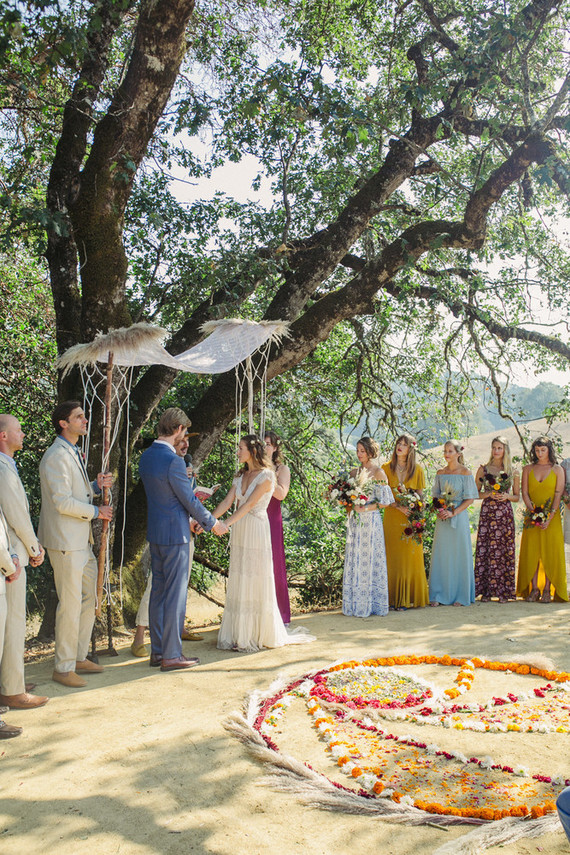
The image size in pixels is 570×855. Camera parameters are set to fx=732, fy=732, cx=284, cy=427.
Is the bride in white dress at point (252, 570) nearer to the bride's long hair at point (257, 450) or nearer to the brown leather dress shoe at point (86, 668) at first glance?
the bride's long hair at point (257, 450)

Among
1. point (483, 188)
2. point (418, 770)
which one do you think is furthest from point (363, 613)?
point (483, 188)

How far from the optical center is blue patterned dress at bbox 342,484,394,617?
8.38m

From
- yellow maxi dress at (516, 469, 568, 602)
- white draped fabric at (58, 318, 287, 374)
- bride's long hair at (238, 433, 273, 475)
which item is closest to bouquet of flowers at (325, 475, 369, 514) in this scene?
bride's long hair at (238, 433, 273, 475)

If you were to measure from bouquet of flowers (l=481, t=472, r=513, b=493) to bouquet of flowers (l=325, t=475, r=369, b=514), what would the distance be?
1858 millimetres

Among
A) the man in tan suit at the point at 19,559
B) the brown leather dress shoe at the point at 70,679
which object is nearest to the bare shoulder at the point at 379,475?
the brown leather dress shoe at the point at 70,679

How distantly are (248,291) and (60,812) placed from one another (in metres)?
6.85

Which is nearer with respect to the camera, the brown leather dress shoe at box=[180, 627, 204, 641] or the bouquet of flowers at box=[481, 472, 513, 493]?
the brown leather dress shoe at box=[180, 627, 204, 641]

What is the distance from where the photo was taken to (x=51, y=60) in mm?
5723

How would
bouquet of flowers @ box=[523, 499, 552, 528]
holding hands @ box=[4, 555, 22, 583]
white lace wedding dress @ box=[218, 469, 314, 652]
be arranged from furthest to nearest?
bouquet of flowers @ box=[523, 499, 552, 528] → white lace wedding dress @ box=[218, 469, 314, 652] → holding hands @ box=[4, 555, 22, 583]

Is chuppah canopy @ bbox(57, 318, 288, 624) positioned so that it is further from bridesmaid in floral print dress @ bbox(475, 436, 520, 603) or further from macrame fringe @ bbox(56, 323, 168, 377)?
bridesmaid in floral print dress @ bbox(475, 436, 520, 603)

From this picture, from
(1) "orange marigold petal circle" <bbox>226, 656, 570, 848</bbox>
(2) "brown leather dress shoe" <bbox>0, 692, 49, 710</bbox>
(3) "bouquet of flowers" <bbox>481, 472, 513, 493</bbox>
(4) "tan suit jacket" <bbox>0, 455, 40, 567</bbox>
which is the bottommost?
(1) "orange marigold petal circle" <bbox>226, 656, 570, 848</bbox>

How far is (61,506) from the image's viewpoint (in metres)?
5.59

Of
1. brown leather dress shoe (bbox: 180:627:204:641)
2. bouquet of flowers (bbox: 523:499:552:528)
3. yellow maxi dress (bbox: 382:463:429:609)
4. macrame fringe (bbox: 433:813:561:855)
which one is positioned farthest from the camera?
bouquet of flowers (bbox: 523:499:552:528)

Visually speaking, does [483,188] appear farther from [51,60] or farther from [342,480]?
[51,60]
